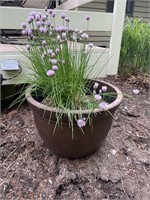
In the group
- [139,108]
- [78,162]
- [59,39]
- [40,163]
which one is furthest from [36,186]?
[139,108]

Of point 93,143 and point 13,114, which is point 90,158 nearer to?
point 93,143

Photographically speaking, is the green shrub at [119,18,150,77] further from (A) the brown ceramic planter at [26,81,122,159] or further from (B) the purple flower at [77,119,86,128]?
(B) the purple flower at [77,119,86,128]

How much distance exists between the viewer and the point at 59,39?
1.10m

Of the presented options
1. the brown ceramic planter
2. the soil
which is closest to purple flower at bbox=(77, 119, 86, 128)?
the brown ceramic planter

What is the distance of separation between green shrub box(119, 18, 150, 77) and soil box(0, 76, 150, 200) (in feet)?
2.87

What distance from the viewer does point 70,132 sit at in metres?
1.10

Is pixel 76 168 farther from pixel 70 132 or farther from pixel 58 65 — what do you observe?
pixel 58 65

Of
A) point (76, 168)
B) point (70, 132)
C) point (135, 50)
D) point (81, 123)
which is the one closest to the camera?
point (81, 123)

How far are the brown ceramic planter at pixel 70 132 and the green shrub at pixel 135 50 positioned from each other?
113cm

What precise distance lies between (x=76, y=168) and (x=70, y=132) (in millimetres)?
266

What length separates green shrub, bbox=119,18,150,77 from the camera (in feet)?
7.01

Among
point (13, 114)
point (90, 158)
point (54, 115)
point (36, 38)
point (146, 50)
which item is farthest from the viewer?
point (146, 50)

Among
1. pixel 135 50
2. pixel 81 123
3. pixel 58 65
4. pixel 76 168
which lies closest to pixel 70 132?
pixel 81 123

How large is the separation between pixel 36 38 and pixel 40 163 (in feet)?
2.52
